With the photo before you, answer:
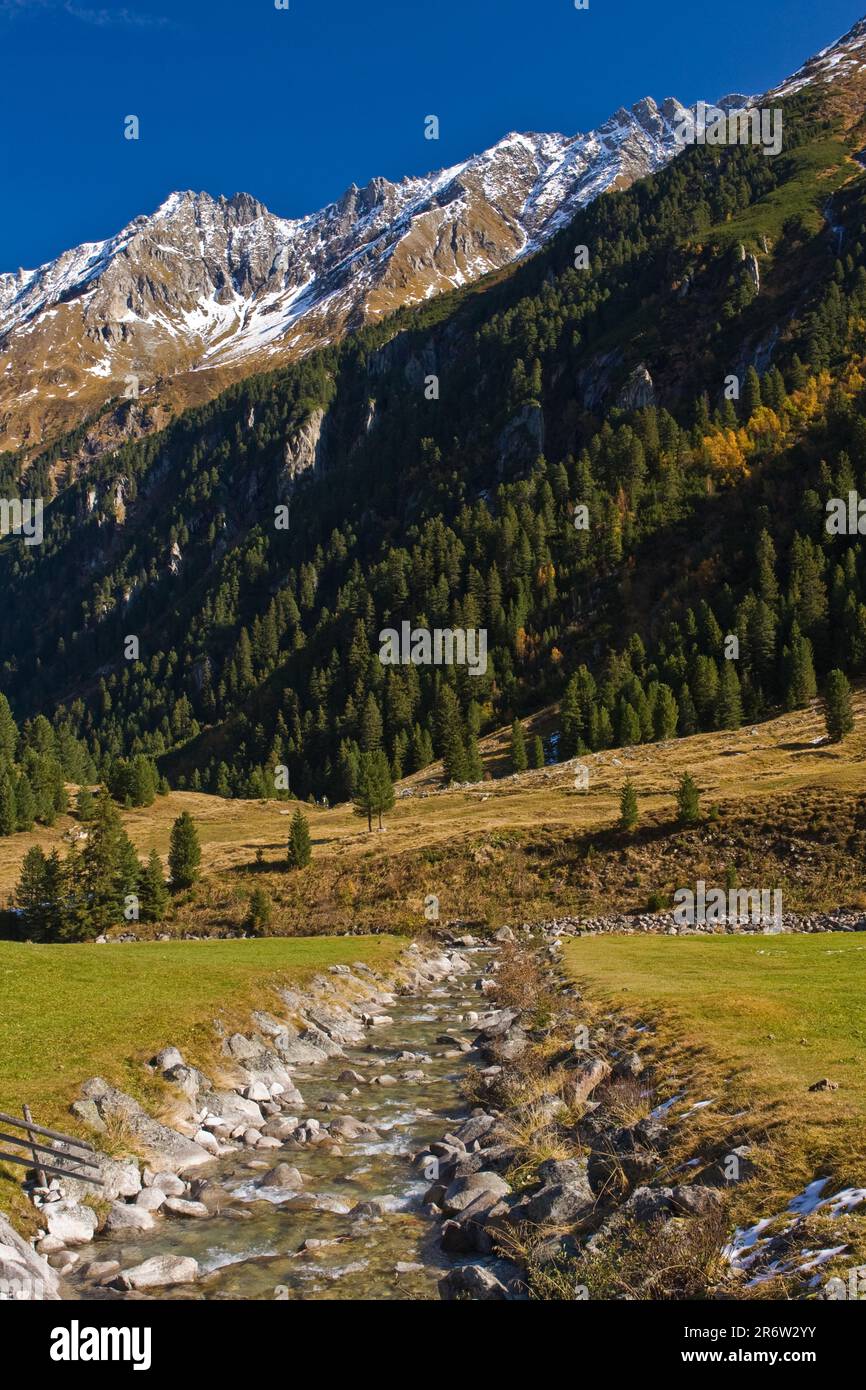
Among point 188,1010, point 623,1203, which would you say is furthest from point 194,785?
point 623,1203

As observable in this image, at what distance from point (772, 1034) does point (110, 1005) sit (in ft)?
66.3

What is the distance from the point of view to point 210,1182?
17203 mm

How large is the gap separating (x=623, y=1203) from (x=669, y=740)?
338 ft

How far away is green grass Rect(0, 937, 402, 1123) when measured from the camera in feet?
65.2

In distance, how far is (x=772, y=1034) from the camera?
2016 cm

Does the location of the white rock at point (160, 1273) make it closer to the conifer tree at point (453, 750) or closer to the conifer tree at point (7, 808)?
the conifer tree at point (453, 750)

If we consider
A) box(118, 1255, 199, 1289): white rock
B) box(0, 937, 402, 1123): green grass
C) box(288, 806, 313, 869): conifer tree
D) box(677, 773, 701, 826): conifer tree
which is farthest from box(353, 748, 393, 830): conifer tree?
box(118, 1255, 199, 1289): white rock

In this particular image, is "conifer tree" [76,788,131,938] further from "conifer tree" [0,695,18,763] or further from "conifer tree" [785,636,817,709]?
"conifer tree" [0,695,18,763]

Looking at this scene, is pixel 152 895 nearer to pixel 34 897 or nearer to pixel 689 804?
pixel 34 897

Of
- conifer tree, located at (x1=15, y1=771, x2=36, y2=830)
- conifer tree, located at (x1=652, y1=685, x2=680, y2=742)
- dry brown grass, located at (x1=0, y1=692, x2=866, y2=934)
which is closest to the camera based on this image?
dry brown grass, located at (x1=0, y1=692, x2=866, y2=934)

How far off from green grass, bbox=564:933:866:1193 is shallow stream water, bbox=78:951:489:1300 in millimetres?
5923

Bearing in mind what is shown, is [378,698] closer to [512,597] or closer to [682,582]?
[512,597]

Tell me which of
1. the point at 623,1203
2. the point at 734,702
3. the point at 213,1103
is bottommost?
the point at 213,1103

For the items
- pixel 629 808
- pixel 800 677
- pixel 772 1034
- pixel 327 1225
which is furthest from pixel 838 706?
pixel 327 1225
